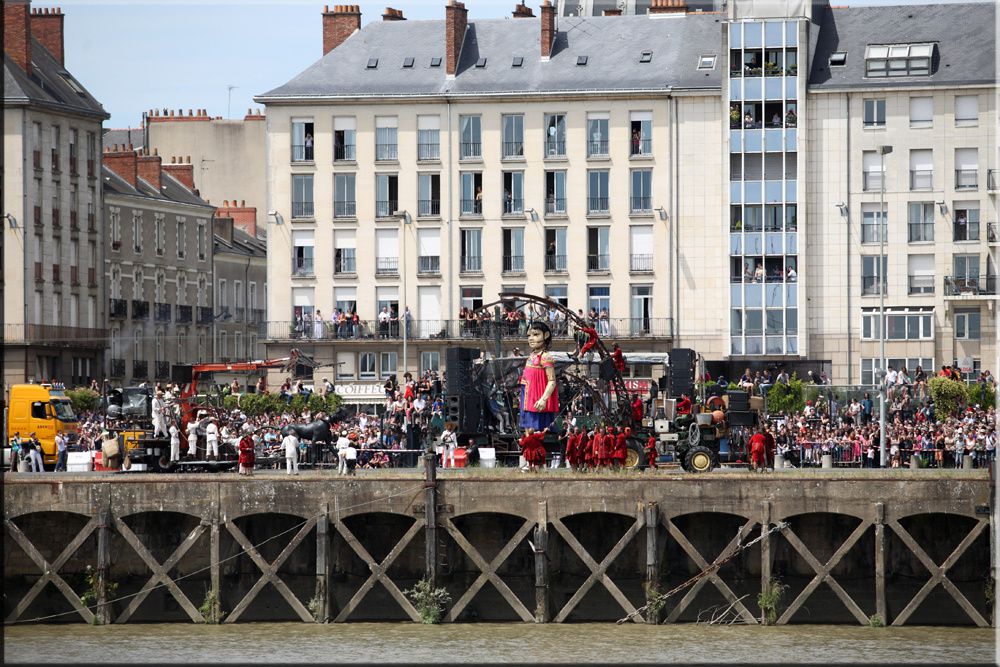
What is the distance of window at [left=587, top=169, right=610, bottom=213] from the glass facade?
5325 mm

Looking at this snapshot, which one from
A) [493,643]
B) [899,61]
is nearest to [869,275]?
[899,61]

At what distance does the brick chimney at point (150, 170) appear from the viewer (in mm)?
102062

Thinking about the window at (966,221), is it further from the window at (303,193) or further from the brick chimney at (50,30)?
the brick chimney at (50,30)

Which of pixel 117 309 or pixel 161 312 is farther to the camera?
pixel 161 312

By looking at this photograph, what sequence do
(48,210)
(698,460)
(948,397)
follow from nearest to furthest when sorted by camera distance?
(698,460), (948,397), (48,210)

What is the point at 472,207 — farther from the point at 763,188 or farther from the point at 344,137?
the point at 763,188

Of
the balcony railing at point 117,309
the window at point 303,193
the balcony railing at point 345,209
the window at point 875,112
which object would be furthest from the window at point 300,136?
the window at point 875,112

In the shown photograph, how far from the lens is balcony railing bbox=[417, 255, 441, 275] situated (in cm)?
8919

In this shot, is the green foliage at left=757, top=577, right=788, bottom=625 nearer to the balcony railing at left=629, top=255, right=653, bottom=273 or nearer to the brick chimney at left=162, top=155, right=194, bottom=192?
the balcony railing at left=629, top=255, right=653, bottom=273

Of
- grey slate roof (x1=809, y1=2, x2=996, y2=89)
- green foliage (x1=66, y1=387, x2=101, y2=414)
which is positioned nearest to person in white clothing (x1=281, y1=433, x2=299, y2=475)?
green foliage (x1=66, y1=387, x2=101, y2=414)

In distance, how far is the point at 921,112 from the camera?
3356 inches

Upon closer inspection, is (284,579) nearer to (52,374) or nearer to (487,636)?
(487,636)

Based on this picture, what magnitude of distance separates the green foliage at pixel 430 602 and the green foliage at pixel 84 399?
3030cm

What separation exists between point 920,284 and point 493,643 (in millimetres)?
45678
